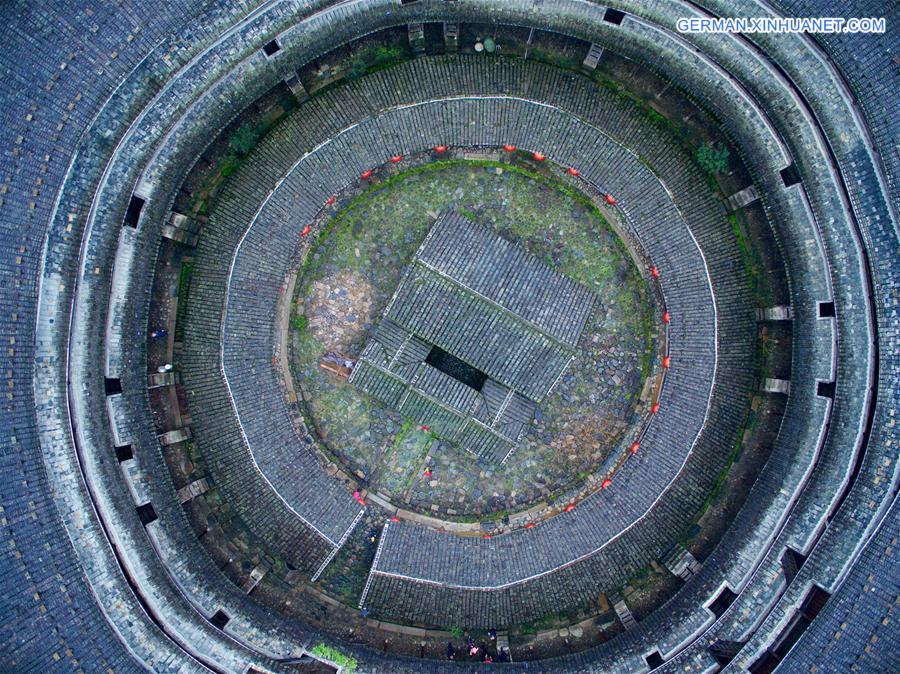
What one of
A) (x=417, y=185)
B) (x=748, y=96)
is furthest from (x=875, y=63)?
(x=417, y=185)

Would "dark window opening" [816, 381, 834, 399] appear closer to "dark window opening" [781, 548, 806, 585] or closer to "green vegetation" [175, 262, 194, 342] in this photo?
"dark window opening" [781, 548, 806, 585]

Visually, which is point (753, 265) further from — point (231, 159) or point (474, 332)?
point (231, 159)

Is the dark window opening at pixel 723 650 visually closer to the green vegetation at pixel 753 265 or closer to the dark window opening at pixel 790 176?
the green vegetation at pixel 753 265

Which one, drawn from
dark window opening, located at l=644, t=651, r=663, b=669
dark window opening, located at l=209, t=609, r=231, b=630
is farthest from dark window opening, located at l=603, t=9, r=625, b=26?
dark window opening, located at l=209, t=609, r=231, b=630

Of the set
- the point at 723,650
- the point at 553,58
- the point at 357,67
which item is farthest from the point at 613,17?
the point at 723,650

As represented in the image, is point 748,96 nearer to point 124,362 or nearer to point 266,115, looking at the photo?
point 266,115

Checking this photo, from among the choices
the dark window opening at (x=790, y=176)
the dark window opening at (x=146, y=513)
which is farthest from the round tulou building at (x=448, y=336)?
the dark window opening at (x=146, y=513)
